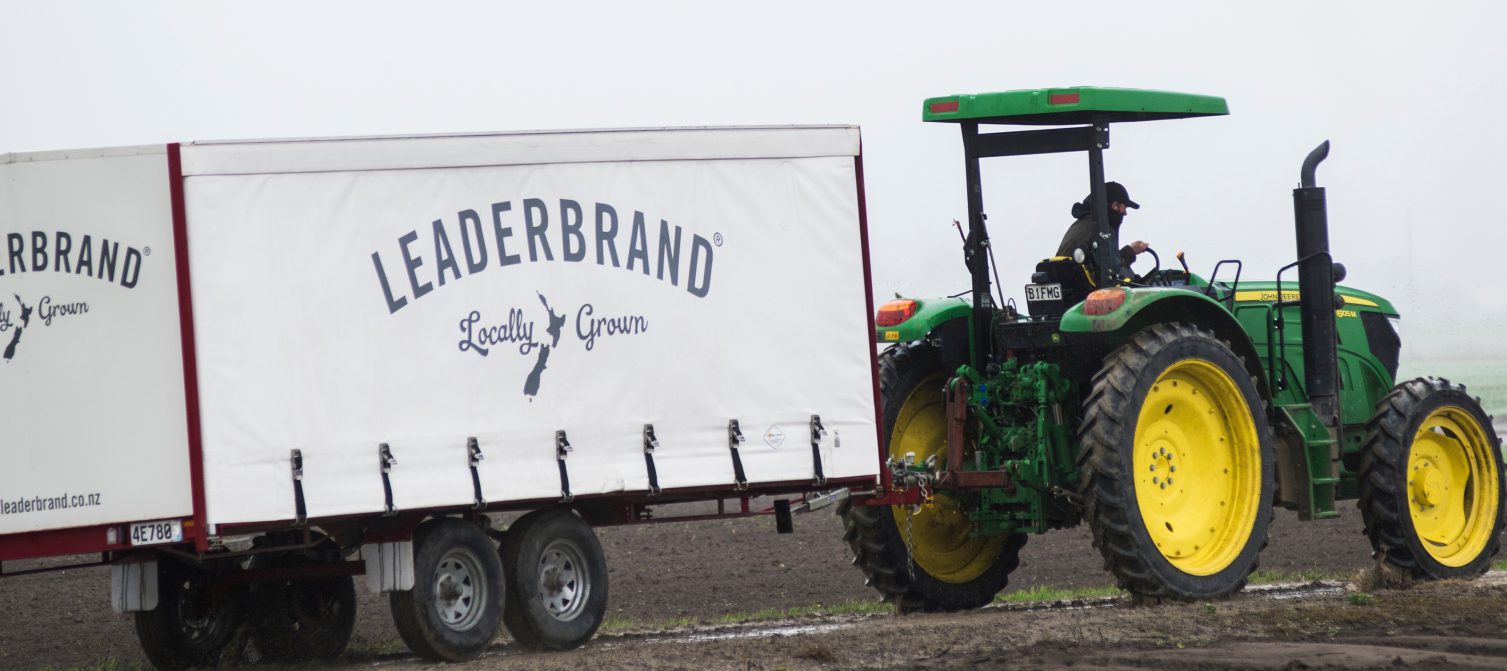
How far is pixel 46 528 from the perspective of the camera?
909cm

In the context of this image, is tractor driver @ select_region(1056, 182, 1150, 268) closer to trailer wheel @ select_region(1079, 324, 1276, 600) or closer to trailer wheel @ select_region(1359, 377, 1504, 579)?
trailer wheel @ select_region(1079, 324, 1276, 600)

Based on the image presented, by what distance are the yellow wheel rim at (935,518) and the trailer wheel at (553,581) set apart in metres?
2.45

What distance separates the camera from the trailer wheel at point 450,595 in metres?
9.66

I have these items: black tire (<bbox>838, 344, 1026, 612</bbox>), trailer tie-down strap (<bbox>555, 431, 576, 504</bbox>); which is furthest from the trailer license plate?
black tire (<bbox>838, 344, 1026, 612</bbox>)

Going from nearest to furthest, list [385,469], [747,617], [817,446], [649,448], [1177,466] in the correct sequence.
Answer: [385,469] < [649,448] < [817,446] < [1177,466] < [747,617]

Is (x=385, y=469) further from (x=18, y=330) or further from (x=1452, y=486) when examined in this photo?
(x=1452, y=486)

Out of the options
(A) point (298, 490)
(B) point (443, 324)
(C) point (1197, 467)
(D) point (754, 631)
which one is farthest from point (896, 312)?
(A) point (298, 490)

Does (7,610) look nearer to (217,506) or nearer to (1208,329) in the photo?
(217,506)

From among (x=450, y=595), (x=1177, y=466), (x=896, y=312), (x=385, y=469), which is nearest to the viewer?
(x=385, y=469)

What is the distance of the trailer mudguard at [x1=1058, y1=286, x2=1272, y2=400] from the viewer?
10.8 m

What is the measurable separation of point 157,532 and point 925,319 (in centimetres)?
484

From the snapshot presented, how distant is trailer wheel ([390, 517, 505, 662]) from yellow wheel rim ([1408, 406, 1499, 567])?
612cm

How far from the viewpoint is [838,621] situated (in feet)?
39.3

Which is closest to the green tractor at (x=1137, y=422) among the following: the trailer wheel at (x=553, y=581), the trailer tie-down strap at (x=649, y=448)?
the trailer tie-down strap at (x=649, y=448)
